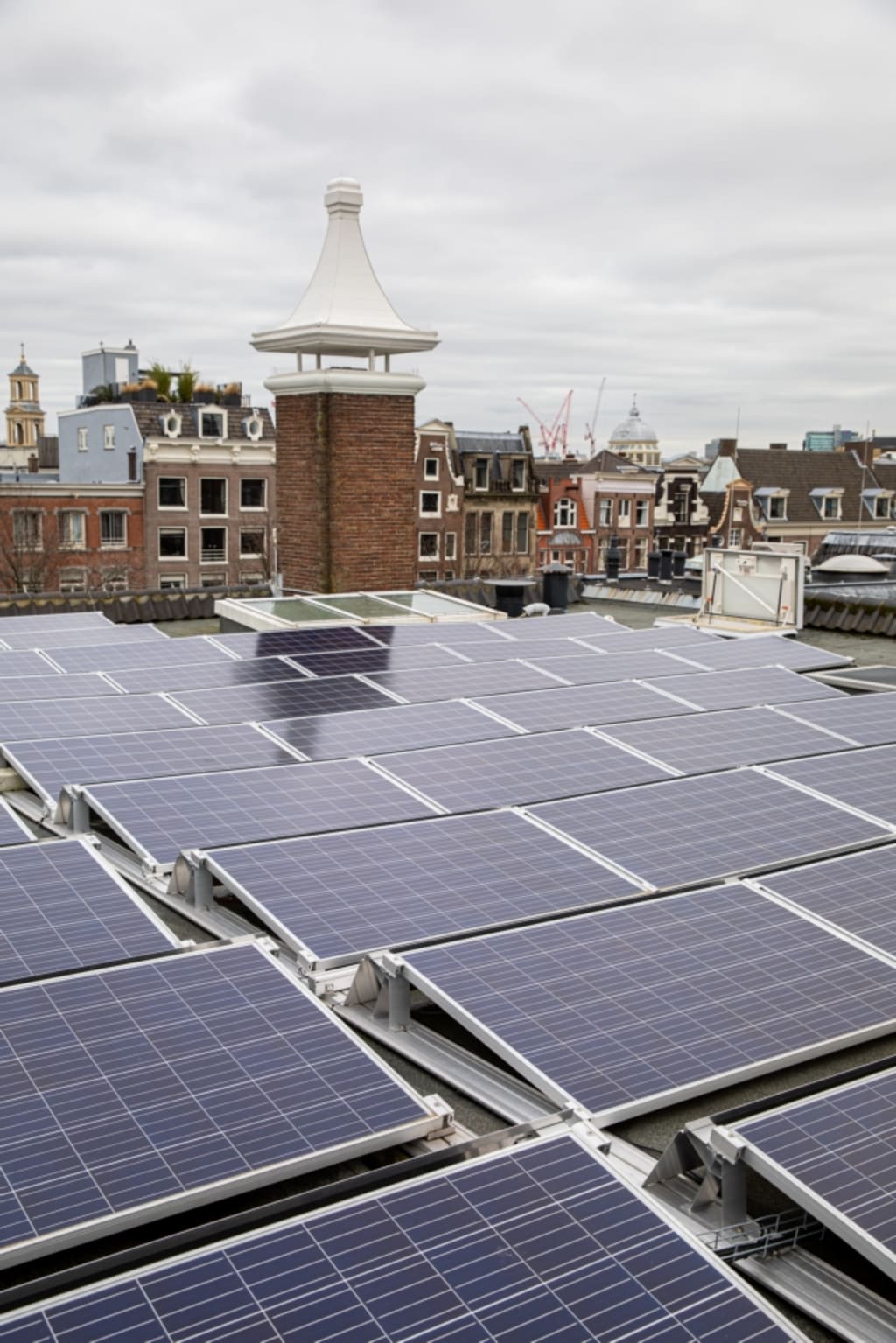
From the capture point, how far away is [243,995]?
675 centimetres

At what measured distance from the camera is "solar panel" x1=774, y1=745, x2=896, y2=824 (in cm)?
1080

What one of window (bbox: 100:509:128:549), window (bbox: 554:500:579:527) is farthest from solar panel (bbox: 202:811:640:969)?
window (bbox: 554:500:579:527)

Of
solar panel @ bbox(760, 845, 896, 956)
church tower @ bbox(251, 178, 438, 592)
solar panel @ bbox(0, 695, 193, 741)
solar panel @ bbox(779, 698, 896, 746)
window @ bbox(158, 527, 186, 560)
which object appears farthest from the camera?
window @ bbox(158, 527, 186, 560)

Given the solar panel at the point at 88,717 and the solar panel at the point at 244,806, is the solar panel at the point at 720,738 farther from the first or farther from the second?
the solar panel at the point at 88,717

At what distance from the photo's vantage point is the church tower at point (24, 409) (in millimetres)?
187000

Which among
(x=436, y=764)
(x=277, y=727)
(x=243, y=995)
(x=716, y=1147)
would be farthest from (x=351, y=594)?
(x=716, y=1147)

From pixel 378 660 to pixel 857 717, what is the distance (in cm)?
630

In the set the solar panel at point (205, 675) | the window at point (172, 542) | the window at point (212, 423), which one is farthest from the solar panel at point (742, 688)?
the window at point (212, 423)

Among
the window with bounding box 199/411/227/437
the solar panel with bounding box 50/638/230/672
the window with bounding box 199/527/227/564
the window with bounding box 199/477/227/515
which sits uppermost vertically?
the window with bounding box 199/411/227/437

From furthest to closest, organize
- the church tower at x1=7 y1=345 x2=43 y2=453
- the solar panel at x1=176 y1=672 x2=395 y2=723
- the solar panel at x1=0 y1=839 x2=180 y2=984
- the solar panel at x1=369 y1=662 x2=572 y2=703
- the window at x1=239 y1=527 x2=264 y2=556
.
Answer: the church tower at x1=7 y1=345 x2=43 y2=453 → the window at x1=239 y1=527 x2=264 y2=556 → the solar panel at x1=369 y1=662 x2=572 y2=703 → the solar panel at x1=176 y1=672 x2=395 y2=723 → the solar panel at x1=0 y1=839 x2=180 y2=984

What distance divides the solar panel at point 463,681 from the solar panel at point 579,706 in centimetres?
56

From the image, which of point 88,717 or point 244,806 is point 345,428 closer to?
point 88,717

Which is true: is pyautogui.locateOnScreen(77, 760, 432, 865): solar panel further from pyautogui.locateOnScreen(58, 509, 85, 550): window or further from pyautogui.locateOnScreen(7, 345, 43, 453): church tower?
pyautogui.locateOnScreen(7, 345, 43, 453): church tower

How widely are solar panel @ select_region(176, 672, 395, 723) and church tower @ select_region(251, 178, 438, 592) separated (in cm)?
982
